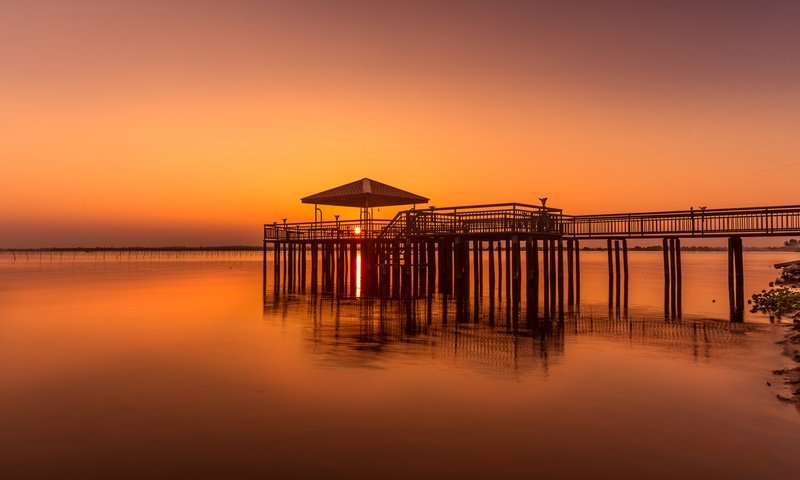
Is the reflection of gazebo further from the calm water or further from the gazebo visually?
the calm water

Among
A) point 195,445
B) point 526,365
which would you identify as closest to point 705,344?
point 526,365

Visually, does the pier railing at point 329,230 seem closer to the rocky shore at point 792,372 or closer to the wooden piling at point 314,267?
the wooden piling at point 314,267

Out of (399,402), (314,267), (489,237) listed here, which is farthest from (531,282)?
(314,267)

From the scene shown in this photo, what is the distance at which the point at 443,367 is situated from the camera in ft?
46.2

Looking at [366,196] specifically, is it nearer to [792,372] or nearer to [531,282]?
[531,282]

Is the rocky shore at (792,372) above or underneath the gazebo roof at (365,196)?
underneath

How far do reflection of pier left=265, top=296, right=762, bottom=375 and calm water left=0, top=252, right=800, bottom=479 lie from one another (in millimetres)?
117

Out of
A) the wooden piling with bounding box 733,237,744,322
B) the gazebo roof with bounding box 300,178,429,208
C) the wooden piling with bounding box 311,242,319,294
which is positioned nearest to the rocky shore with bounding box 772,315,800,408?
the wooden piling with bounding box 733,237,744,322

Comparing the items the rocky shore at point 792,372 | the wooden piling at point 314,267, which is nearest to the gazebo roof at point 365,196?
the wooden piling at point 314,267

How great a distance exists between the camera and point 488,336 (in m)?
18.9

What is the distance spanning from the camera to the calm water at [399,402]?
8.05 meters

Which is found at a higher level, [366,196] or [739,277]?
[366,196]

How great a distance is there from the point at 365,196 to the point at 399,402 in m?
22.3

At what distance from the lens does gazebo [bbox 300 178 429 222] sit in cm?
3291
